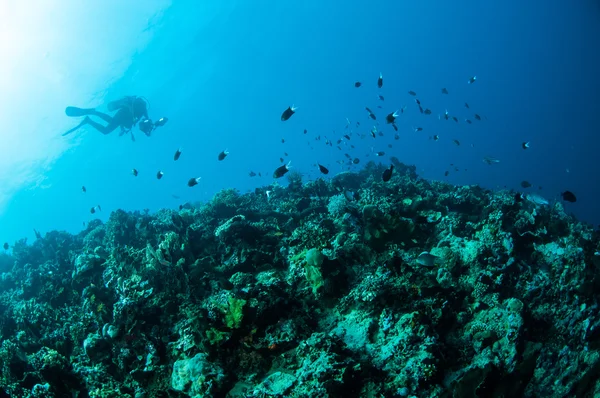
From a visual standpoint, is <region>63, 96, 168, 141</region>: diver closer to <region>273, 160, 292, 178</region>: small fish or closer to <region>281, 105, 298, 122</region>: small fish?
<region>281, 105, 298, 122</region>: small fish

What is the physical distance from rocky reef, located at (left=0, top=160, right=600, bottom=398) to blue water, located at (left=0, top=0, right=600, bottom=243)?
126ft

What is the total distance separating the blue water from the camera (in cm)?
7744

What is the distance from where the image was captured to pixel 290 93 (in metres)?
164

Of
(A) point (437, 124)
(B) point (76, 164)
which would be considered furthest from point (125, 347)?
(A) point (437, 124)

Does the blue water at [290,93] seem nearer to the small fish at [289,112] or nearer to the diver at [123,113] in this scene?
the diver at [123,113]

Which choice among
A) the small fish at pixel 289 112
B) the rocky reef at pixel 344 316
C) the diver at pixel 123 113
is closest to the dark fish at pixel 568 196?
the rocky reef at pixel 344 316

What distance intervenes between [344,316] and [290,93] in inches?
6633

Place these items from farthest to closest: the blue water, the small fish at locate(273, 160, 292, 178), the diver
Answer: the blue water → the diver → the small fish at locate(273, 160, 292, 178)

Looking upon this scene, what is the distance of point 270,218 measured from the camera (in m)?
10.8

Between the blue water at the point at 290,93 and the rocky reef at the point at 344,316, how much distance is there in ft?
126

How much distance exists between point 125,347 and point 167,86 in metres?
113

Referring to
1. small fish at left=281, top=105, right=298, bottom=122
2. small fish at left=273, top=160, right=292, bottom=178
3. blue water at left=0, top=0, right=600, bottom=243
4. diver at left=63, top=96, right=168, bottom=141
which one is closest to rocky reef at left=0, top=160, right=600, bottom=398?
small fish at left=273, top=160, right=292, bottom=178

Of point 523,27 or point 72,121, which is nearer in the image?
point 72,121

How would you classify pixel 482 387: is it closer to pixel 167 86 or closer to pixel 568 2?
pixel 167 86
